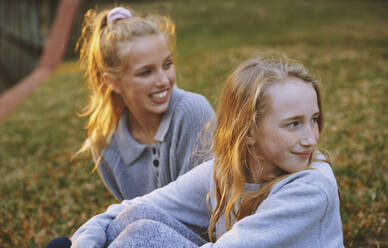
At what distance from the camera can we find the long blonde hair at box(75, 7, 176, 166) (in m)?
2.88

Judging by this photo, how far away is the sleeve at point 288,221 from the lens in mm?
1614

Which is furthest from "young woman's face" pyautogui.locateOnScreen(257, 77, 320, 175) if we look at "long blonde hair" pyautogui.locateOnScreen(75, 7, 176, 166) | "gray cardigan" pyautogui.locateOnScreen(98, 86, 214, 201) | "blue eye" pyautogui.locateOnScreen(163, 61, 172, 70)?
"long blonde hair" pyautogui.locateOnScreen(75, 7, 176, 166)

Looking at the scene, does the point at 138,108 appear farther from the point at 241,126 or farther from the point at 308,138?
the point at 308,138

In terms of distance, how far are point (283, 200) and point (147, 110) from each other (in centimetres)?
156

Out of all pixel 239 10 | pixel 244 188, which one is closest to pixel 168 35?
pixel 244 188

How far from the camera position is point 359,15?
57.6ft

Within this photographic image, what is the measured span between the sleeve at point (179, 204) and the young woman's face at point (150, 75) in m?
0.75

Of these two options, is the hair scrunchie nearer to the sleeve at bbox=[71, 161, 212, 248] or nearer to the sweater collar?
the sweater collar

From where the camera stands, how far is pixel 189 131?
2.86m

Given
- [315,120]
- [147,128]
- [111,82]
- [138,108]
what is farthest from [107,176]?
[315,120]

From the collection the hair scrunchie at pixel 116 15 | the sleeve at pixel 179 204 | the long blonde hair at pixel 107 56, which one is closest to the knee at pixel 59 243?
the sleeve at pixel 179 204

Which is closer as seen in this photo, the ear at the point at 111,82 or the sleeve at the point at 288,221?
the sleeve at the point at 288,221

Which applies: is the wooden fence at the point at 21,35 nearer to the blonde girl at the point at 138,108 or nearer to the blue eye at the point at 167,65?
the blonde girl at the point at 138,108

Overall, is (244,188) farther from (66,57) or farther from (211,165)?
(66,57)
